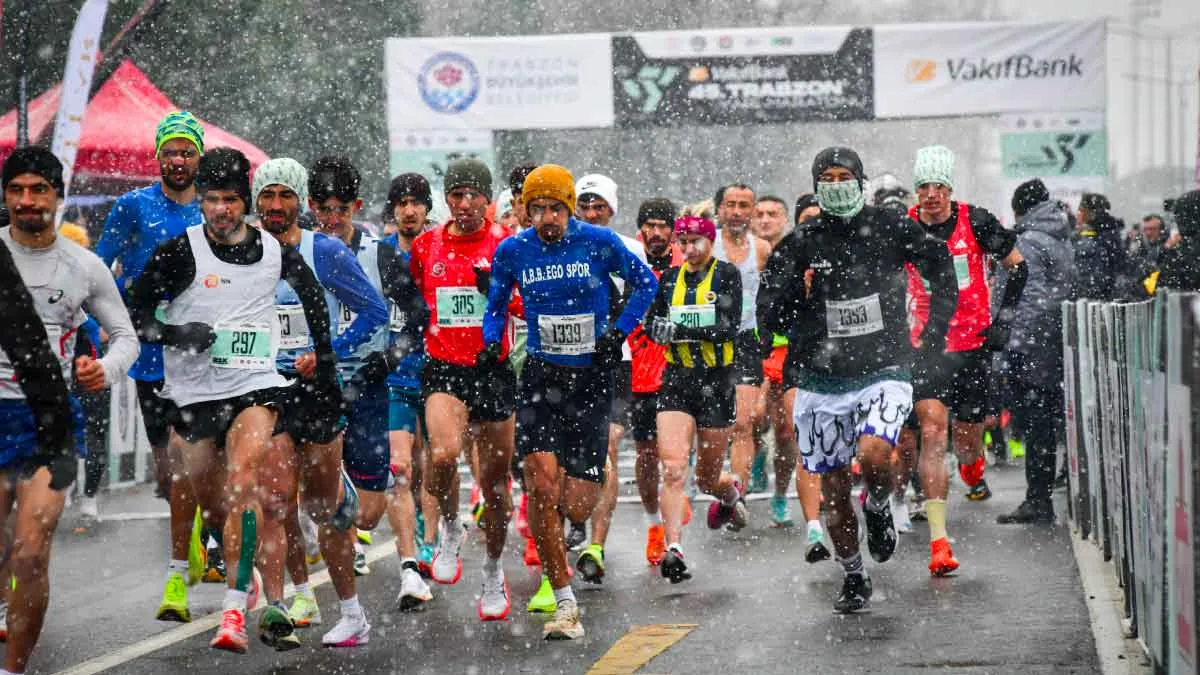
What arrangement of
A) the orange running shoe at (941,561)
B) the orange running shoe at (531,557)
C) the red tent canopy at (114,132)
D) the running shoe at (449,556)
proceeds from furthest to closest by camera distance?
the red tent canopy at (114,132), the orange running shoe at (531,557), the running shoe at (449,556), the orange running shoe at (941,561)

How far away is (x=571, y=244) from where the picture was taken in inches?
364

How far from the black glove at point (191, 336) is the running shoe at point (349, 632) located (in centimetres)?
139

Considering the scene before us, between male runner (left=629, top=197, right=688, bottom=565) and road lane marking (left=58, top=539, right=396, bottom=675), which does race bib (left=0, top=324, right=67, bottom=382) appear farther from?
male runner (left=629, top=197, right=688, bottom=565)

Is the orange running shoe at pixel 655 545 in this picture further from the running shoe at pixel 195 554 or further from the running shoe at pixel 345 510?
the running shoe at pixel 345 510

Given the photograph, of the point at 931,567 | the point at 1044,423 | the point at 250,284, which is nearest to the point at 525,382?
the point at 250,284

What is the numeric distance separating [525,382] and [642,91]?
1557 cm

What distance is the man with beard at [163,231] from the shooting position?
948cm

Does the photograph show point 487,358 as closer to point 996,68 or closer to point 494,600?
point 494,600

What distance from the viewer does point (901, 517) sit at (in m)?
13.2

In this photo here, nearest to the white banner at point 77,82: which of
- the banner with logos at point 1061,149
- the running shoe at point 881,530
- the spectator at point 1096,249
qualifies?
the running shoe at point 881,530

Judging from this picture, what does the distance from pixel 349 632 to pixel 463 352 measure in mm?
1986

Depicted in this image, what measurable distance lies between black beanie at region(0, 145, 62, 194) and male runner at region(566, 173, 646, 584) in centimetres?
410

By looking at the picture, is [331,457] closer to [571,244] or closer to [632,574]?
[571,244]

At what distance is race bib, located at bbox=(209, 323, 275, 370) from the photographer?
26.9 ft
